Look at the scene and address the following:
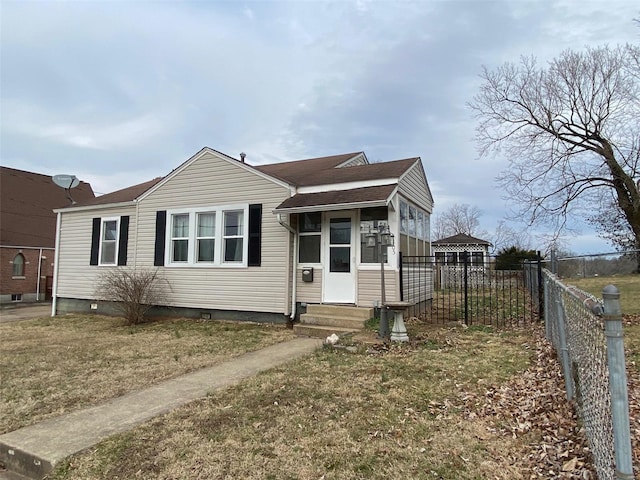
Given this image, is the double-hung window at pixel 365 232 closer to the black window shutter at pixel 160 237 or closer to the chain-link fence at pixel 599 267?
the black window shutter at pixel 160 237

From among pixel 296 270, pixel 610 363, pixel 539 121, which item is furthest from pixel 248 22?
pixel 539 121

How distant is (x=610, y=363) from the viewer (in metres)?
1.74

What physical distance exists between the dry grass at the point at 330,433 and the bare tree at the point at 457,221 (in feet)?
132

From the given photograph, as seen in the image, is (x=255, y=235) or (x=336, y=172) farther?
(x=336, y=172)

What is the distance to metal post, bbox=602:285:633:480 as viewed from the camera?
1.71 meters

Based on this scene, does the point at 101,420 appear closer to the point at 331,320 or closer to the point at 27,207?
the point at 331,320

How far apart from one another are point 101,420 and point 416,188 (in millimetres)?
9123

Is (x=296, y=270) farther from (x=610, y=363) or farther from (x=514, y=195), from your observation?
(x=514, y=195)

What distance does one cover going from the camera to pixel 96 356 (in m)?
6.68

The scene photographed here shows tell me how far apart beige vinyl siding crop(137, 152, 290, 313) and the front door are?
1013 millimetres

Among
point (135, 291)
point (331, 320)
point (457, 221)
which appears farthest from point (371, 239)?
point (457, 221)

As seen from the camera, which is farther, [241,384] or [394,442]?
[241,384]

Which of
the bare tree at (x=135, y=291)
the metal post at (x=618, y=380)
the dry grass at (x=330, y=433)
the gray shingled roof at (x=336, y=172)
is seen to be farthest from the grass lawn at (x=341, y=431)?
the bare tree at (x=135, y=291)

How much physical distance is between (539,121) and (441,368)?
47.8 ft
